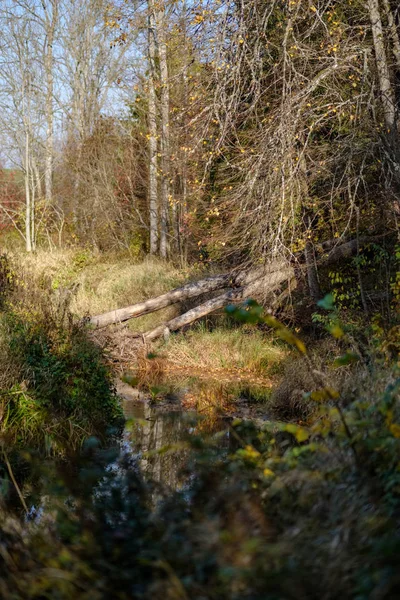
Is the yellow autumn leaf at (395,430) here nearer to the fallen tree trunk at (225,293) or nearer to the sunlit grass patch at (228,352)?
the fallen tree trunk at (225,293)

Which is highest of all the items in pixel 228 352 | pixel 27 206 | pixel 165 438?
pixel 27 206

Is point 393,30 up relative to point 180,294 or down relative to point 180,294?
up

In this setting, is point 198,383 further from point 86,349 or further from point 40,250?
point 40,250

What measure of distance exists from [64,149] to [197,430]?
19206 mm

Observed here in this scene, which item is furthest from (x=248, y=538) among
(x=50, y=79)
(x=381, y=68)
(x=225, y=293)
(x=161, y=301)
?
(x=50, y=79)

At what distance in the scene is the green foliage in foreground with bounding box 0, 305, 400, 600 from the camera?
84.0 inches

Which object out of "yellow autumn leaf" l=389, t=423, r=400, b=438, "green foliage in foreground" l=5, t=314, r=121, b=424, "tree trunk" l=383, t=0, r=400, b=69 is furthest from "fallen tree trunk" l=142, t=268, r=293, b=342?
"yellow autumn leaf" l=389, t=423, r=400, b=438

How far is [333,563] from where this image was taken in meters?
2.23

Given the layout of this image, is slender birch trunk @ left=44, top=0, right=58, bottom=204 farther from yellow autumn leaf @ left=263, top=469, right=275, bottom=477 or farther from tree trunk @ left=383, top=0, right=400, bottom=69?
yellow autumn leaf @ left=263, top=469, right=275, bottom=477

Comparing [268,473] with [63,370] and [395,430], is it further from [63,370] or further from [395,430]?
[63,370]

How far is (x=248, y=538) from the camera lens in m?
2.27

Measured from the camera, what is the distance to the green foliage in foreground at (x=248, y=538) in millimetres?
2135

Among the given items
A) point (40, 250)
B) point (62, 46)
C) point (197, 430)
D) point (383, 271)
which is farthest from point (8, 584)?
point (62, 46)

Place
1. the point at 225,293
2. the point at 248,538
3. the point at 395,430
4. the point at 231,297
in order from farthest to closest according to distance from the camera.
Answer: the point at 225,293 → the point at 231,297 → the point at 395,430 → the point at 248,538
